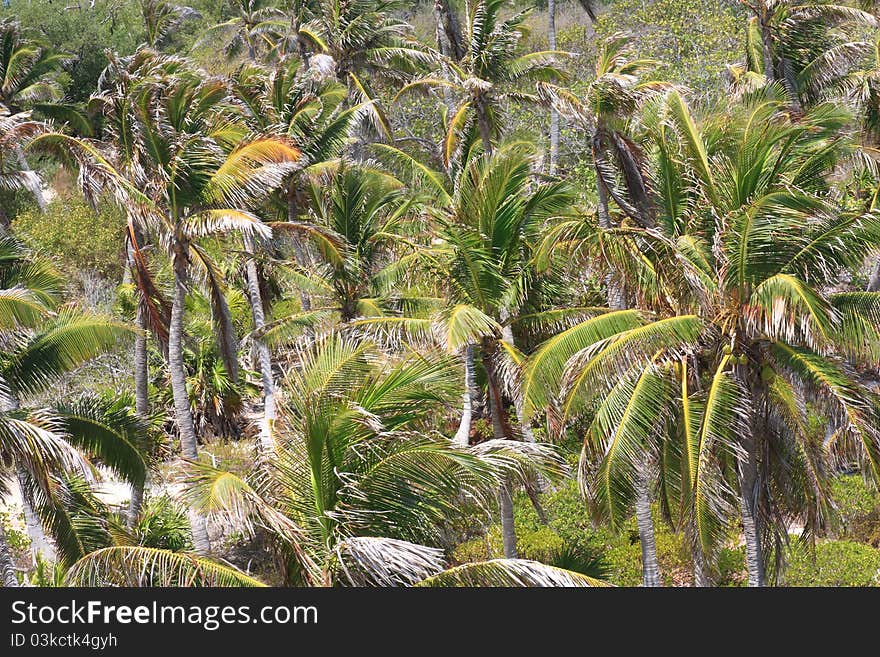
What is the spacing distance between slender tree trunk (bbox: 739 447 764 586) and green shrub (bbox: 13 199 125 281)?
2304 centimetres

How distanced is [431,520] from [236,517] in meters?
1.88

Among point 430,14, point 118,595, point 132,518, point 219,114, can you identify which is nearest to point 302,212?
point 219,114

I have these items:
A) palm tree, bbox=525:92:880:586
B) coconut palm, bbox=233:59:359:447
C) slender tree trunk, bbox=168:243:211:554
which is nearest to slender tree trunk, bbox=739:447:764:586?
palm tree, bbox=525:92:880:586

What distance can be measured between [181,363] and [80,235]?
56.7 ft

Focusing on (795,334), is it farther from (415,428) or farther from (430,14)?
(430,14)

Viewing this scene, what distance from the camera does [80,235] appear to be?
95.8ft

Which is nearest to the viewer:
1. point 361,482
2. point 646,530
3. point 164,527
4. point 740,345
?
point 361,482

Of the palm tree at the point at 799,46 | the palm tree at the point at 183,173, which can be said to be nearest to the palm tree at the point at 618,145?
the palm tree at the point at 183,173

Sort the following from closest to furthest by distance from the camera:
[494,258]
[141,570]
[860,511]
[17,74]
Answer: [141,570] → [494,258] → [860,511] → [17,74]

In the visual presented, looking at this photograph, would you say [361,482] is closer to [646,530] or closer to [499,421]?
[499,421]

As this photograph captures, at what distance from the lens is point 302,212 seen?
21.7 m

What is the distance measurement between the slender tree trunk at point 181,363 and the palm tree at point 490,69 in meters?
10.8

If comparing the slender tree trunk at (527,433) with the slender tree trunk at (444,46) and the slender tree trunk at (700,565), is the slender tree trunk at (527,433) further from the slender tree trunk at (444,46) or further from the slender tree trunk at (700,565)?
the slender tree trunk at (444,46)

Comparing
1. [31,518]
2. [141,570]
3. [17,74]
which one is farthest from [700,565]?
[17,74]
